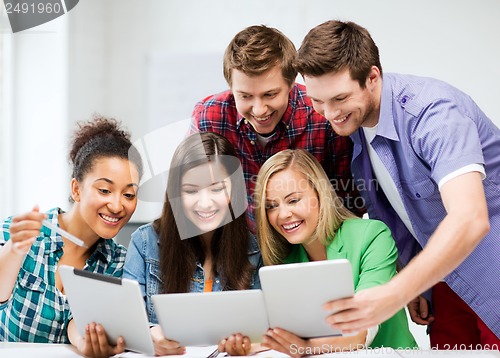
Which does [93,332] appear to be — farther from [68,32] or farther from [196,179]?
[68,32]

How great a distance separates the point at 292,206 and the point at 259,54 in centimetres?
41

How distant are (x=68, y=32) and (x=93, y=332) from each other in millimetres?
1931

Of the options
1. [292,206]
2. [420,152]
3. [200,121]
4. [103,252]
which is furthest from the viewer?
[200,121]

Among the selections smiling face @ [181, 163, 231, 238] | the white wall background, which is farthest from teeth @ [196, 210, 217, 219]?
the white wall background

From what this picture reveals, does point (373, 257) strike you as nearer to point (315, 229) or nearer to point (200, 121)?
point (315, 229)

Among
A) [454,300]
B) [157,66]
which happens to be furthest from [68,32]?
[454,300]

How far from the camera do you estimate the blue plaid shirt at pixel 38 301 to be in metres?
1.73

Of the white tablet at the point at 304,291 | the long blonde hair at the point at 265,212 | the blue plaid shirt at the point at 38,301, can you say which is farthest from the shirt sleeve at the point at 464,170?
the blue plaid shirt at the point at 38,301

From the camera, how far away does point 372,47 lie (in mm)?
1622

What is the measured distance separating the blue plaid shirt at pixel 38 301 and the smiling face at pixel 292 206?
0.59m

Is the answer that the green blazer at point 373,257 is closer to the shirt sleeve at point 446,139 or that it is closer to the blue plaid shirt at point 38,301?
the shirt sleeve at point 446,139

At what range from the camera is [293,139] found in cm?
188

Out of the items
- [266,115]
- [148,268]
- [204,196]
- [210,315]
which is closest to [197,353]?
[210,315]

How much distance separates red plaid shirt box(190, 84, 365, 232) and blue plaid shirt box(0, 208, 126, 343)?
21.2 inches
